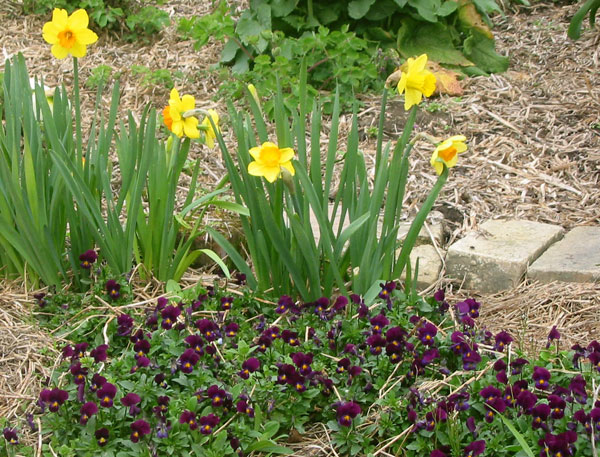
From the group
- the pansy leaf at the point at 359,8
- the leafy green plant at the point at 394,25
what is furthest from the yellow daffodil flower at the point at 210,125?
the pansy leaf at the point at 359,8

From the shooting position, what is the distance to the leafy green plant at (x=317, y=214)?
95.1 inches

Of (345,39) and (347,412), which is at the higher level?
(345,39)

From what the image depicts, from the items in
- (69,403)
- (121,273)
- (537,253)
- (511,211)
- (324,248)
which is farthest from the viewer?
(511,211)

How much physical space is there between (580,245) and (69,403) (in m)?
1.89

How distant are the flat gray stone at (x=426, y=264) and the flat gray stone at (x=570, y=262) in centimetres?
32

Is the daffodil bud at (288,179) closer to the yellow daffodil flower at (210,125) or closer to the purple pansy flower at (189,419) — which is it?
the yellow daffodil flower at (210,125)

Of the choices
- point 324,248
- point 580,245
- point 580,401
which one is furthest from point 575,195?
point 580,401

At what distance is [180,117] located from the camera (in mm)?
2521

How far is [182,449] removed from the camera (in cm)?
190

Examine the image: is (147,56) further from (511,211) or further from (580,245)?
(580,245)

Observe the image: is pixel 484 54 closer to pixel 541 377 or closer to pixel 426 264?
pixel 426 264

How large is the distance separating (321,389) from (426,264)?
0.98m

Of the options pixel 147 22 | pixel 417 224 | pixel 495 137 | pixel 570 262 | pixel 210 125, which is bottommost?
pixel 570 262

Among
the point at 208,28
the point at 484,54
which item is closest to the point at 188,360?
the point at 208,28
